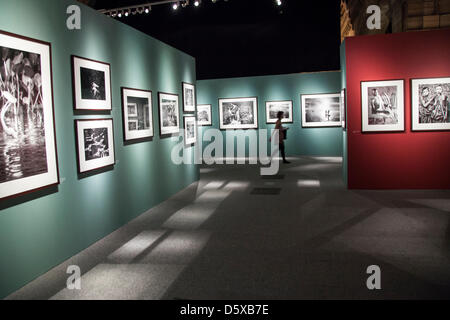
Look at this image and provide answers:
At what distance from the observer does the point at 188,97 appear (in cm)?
1082

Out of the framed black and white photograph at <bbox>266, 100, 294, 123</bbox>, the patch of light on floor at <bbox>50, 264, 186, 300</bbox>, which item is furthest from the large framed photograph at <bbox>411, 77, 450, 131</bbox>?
the framed black and white photograph at <bbox>266, 100, 294, 123</bbox>

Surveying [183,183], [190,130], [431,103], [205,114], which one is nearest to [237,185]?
[183,183]

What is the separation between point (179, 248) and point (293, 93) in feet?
40.5

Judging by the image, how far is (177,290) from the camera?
4258 millimetres

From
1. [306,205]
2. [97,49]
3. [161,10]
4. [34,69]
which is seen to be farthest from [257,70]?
[34,69]

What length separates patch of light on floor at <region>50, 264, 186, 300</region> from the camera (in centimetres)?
414

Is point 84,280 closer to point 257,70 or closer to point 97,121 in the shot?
point 97,121

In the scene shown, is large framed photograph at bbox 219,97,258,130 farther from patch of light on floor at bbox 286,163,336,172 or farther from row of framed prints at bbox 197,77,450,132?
row of framed prints at bbox 197,77,450,132

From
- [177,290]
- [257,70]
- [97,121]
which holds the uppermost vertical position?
[257,70]

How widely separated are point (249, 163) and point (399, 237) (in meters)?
9.54

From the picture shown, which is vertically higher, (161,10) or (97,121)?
(161,10)

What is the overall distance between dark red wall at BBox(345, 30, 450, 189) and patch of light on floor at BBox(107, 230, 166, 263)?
5.18 m

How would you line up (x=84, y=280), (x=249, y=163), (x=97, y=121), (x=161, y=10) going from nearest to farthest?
(x=84, y=280)
(x=97, y=121)
(x=249, y=163)
(x=161, y=10)

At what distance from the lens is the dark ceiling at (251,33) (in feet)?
54.9
